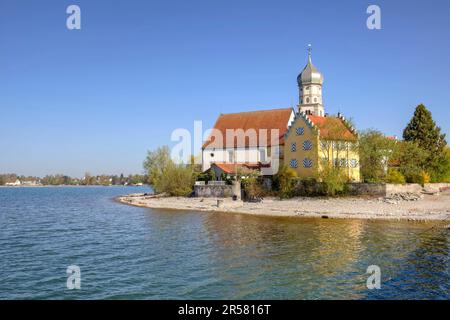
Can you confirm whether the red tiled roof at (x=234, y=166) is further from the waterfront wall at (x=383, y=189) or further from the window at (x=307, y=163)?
the waterfront wall at (x=383, y=189)

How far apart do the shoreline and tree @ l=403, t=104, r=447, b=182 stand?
10004 mm

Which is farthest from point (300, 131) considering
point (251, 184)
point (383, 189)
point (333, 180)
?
point (383, 189)

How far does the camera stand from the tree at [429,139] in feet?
200

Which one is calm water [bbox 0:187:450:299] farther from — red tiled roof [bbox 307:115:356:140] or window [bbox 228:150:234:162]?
window [bbox 228:150:234:162]

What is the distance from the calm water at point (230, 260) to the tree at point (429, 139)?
29.9 metres

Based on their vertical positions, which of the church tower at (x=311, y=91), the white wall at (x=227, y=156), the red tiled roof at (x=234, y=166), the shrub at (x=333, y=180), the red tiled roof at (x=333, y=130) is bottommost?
the shrub at (x=333, y=180)

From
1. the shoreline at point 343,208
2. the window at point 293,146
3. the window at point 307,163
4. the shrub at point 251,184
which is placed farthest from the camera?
the window at point 293,146

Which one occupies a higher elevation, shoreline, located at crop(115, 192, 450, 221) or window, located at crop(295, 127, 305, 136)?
window, located at crop(295, 127, 305, 136)

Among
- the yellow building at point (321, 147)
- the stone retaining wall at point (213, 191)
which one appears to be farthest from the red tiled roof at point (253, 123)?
the stone retaining wall at point (213, 191)

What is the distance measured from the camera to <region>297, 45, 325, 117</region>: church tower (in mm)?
69000

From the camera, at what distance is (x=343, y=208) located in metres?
44.9

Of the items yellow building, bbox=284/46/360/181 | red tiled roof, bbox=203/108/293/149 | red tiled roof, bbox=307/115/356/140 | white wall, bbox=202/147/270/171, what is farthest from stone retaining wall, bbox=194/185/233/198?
red tiled roof, bbox=307/115/356/140

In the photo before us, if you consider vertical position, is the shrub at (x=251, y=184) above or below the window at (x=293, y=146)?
below
